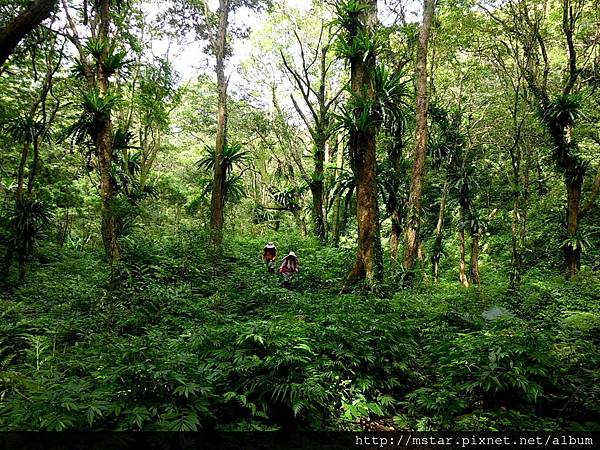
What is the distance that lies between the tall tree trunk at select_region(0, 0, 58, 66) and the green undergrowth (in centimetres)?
305

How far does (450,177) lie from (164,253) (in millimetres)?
10749

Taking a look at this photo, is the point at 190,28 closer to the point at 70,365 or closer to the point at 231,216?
the point at 231,216

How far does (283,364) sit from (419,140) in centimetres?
812

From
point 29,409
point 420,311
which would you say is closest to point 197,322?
point 29,409

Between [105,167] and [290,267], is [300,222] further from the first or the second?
[105,167]

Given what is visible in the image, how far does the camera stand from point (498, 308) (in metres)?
7.07

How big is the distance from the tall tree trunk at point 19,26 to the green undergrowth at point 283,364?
3.05 metres

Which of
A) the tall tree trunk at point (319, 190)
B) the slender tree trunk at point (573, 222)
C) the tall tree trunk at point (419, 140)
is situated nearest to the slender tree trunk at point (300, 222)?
the tall tree trunk at point (319, 190)

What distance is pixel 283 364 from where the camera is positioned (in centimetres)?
366

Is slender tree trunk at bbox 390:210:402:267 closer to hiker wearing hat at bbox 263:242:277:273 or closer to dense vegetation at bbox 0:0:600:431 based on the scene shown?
dense vegetation at bbox 0:0:600:431

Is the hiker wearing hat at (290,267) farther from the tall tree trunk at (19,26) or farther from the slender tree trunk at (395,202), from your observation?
the tall tree trunk at (19,26)

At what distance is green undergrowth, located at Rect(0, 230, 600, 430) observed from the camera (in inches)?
119

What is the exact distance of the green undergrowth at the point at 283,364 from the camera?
3.02 meters

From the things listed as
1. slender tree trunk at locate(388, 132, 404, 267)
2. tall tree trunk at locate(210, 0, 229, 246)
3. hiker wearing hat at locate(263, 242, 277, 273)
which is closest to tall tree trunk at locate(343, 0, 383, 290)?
hiker wearing hat at locate(263, 242, 277, 273)
